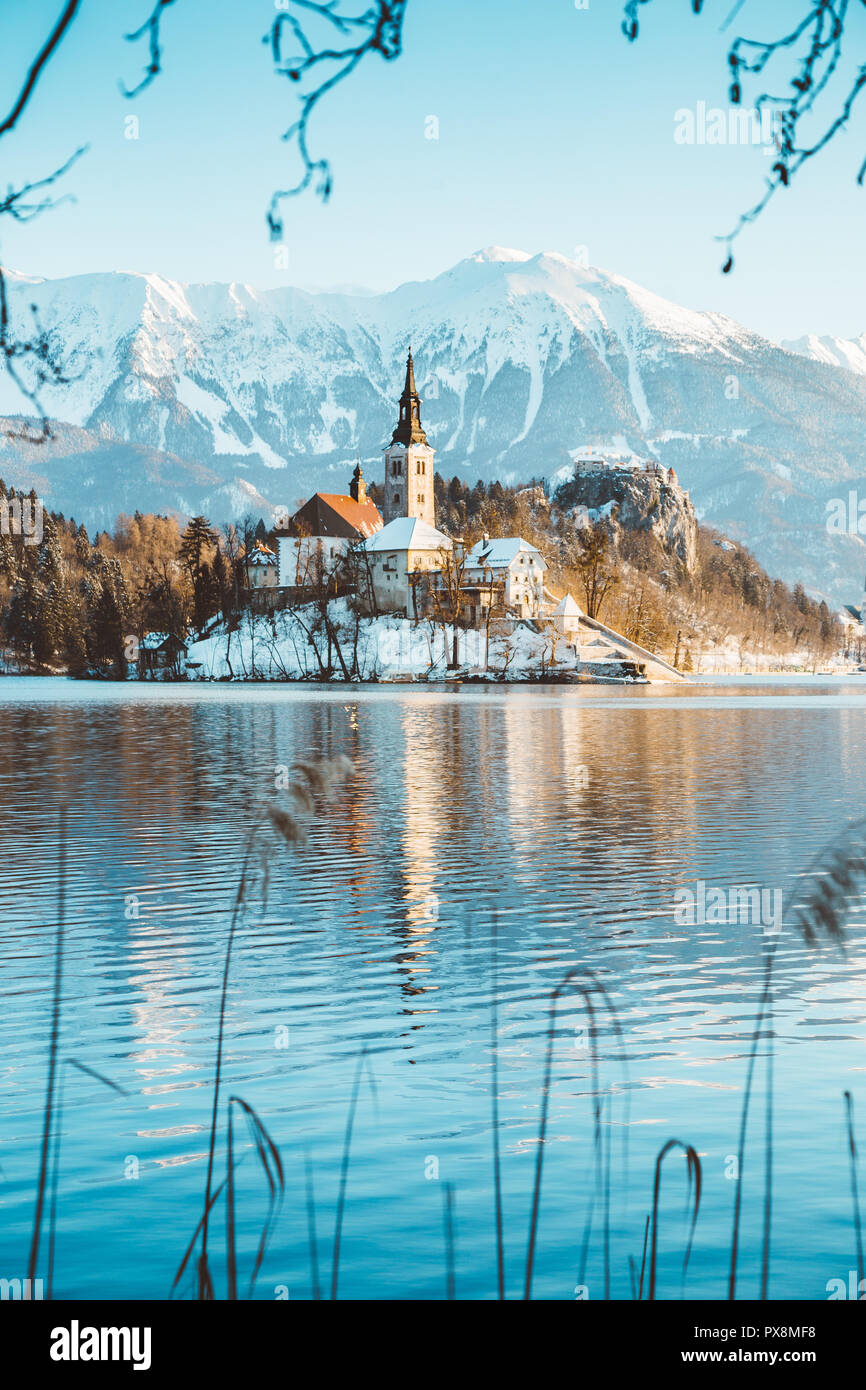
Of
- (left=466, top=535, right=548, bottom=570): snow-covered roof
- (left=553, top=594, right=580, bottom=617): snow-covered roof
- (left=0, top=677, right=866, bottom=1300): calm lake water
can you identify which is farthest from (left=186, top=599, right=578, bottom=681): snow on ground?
(left=0, top=677, right=866, bottom=1300): calm lake water

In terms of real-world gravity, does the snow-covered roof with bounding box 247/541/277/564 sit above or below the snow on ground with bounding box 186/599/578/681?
above

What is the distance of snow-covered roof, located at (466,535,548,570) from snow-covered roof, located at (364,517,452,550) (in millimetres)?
4135

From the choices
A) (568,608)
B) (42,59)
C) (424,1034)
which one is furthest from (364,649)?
(42,59)

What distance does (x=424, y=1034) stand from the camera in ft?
50.8

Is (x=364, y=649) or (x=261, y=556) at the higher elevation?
(x=261, y=556)

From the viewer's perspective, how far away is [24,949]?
784 inches

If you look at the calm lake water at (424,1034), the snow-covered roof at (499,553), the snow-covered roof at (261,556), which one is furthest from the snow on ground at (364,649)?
the calm lake water at (424,1034)

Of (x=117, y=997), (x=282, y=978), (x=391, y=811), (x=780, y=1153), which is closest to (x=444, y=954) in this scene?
(x=282, y=978)

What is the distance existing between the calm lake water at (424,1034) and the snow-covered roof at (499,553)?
137 m

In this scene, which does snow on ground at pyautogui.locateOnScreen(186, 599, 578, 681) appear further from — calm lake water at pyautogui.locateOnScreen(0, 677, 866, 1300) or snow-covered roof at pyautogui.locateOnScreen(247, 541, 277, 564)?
calm lake water at pyautogui.locateOnScreen(0, 677, 866, 1300)

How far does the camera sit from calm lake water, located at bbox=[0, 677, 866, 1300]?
10.0 m

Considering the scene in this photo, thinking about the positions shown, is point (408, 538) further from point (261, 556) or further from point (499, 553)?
point (261, 556)

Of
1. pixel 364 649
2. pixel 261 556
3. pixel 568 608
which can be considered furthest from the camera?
pixel 261 556

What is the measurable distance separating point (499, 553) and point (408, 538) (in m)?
12.6
